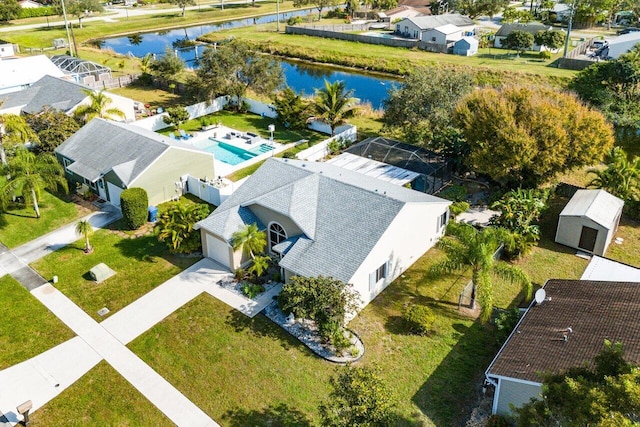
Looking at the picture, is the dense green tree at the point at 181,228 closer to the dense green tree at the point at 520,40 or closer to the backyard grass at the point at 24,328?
the backyard grass at the point at 24,328

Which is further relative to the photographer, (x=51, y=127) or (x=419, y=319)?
(x=51, y=127)

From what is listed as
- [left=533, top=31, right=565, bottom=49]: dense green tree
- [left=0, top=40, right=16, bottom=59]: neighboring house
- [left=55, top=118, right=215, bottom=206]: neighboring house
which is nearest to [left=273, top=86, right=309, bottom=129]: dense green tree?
[left=55, top=118, right=215, bottom=206]: neighboring house

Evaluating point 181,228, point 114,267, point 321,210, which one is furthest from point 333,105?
point 114,267

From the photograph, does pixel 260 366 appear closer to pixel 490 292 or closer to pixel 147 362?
pixel 147 362

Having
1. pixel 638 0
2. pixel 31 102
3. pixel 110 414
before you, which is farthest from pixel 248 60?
pixel 638 0

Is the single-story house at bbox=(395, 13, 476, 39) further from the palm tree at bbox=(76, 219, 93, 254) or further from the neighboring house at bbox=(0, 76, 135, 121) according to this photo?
the palm tree at bbox=(76, 219, 93, 254)

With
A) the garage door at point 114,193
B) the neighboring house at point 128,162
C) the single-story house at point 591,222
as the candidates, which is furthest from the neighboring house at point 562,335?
the garage door at point 114,193

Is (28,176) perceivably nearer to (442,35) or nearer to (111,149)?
(111,149)
